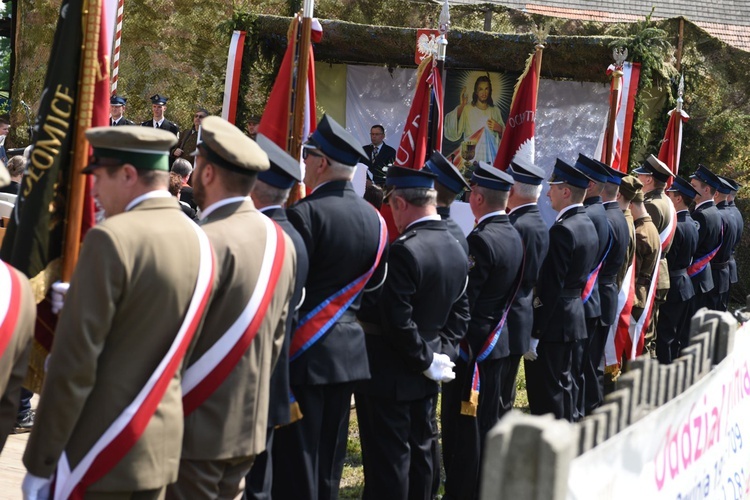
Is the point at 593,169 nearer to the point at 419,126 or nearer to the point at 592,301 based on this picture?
the point at 592,301

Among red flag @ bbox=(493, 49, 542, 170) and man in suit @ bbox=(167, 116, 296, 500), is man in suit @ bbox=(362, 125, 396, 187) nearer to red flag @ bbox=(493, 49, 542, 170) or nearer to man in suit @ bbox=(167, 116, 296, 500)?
red flag @ bbox=(493, 49, 542, 170)

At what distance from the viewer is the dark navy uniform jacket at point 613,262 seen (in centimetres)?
694

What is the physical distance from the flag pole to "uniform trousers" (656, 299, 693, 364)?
6.92 metres

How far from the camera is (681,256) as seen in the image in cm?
919

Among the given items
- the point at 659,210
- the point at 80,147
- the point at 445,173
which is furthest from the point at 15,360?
the point at 659,210

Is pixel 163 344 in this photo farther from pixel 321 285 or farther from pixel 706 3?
pixel 706 3

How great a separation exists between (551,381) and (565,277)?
2.24ft

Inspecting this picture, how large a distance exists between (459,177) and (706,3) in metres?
26.4

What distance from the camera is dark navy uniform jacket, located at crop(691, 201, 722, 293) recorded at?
9.66 metres

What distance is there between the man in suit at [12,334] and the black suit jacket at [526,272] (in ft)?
11.1

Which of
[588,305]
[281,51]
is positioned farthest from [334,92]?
[588,305]

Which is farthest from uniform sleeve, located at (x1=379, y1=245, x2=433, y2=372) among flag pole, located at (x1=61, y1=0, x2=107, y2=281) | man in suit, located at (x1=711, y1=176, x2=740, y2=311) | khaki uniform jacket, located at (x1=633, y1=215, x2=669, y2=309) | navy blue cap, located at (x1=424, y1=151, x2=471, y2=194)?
man in suit, located at (x1=711, y1=176, x2=740, y2=311)

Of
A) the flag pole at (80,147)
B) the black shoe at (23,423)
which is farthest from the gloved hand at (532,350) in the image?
the flag pole at (80,147)

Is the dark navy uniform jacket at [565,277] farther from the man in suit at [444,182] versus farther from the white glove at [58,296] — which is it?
the white glove at [58,296]
